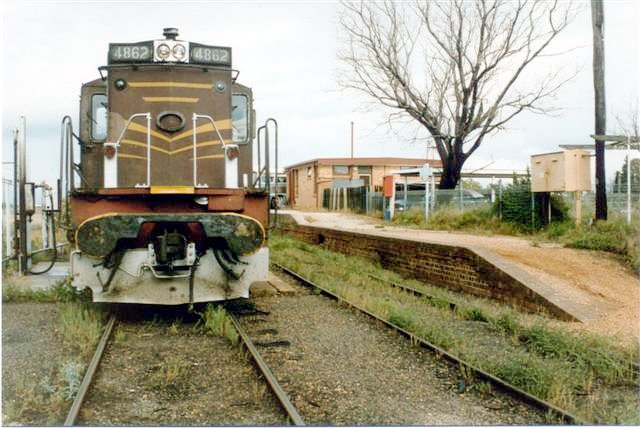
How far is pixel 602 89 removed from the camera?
1403cm

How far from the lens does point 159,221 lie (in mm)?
7121

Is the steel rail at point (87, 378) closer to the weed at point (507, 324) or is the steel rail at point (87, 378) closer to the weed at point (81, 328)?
the weed at point (81, 328)

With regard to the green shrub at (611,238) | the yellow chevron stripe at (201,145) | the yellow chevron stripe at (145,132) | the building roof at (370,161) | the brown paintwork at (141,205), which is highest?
the building roof at (370,161)

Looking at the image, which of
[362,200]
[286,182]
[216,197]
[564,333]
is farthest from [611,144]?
[286,182]

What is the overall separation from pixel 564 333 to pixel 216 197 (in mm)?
4176

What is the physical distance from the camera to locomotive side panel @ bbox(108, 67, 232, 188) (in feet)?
27.4

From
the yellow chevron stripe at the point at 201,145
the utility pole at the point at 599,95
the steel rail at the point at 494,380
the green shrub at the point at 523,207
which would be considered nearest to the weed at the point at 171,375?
the steel rail at the point at 494,380

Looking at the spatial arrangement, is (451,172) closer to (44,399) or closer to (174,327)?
(174,327)

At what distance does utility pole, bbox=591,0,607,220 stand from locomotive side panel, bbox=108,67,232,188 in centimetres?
887

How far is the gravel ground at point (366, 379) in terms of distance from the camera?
4613 millimetres

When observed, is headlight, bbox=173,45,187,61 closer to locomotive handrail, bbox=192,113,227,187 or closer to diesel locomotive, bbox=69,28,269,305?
diesel locomotive, bbox=69,28,269,305

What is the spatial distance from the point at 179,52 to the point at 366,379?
194 inches

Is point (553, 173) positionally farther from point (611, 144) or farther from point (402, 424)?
point (402, 424)

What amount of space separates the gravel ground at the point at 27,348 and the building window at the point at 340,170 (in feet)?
116
